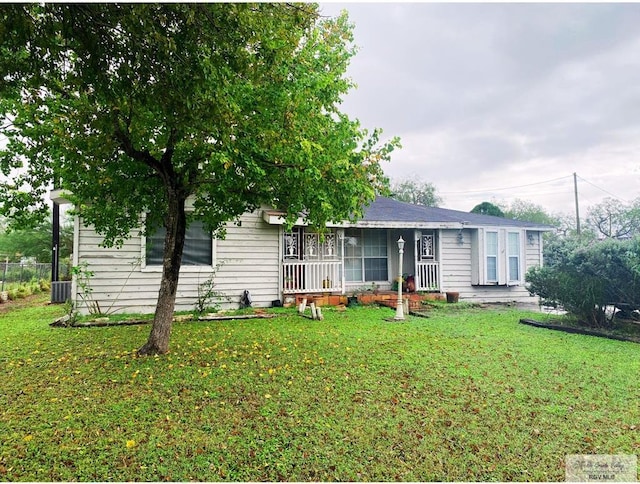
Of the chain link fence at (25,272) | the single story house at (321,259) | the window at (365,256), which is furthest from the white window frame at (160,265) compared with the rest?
the chain link fence at (25,272)

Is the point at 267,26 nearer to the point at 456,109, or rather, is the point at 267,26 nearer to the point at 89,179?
the point at 89,179

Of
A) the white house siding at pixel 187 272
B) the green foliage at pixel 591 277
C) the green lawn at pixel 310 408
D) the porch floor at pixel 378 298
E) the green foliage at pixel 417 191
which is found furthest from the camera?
the green foliage at pixel 417 191

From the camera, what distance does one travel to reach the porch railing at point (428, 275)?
11.6 meters

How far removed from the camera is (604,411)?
11.2 feet

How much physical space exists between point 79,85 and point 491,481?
512cm

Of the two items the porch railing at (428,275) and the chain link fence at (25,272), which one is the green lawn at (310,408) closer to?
the porch railing at (428,275)

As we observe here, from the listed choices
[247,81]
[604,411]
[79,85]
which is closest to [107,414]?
[79,85]

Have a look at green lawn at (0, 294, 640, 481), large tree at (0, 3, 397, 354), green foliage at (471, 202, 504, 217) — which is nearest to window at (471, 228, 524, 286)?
green lawn at (0, 294, 640, 481)

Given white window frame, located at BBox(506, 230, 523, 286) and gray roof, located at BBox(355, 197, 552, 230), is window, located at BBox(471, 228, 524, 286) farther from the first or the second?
gray roof, located at BBox(355, 197, 552, 230)

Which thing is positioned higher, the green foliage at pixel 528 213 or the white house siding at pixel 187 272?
the green foliage at pixel 528 213

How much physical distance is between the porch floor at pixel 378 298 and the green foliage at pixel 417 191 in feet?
96.3

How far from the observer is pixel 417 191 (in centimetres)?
4022

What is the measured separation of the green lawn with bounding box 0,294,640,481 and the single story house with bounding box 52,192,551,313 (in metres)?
2.68

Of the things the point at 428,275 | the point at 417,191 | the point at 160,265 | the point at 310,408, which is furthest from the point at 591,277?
the point at 417,191
